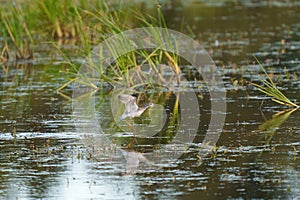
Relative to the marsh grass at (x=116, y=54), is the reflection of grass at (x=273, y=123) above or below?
below

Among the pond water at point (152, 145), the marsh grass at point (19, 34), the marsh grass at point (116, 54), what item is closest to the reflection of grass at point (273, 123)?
the pond water at point (152, 145)

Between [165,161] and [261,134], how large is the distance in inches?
64.7

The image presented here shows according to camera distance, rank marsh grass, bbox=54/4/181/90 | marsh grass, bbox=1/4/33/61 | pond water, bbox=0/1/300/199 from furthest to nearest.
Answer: marsh grass, bbox=1/4/33/61, marsh grass, bbox=54/4/181/90, pond water, bbox=0/1/300/199

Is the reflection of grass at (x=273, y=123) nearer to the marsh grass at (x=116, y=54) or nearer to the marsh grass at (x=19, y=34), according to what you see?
the marsh grass at (x=116, y=54)

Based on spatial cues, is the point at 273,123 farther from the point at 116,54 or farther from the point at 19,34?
the point at 19,34

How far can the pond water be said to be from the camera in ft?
24.0

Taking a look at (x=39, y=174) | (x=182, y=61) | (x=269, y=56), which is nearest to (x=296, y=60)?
(x=269, y=56)

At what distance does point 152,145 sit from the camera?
9.18 meters

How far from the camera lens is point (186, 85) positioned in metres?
13.4

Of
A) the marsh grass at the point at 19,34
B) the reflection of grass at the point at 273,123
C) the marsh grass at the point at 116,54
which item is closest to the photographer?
the reflection of grass at the point at 273,123

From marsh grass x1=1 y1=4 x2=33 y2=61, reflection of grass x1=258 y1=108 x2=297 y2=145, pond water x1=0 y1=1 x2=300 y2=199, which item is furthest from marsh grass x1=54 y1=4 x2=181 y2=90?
Answer: marsh grass x1=1 y1=4 x2=33 y2=61

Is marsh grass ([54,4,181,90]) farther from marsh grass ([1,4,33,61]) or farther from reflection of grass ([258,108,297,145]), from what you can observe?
marsh grass ([1,4,33,61])

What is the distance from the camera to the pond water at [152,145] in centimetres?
731

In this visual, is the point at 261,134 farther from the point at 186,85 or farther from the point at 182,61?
the point at 182,61
